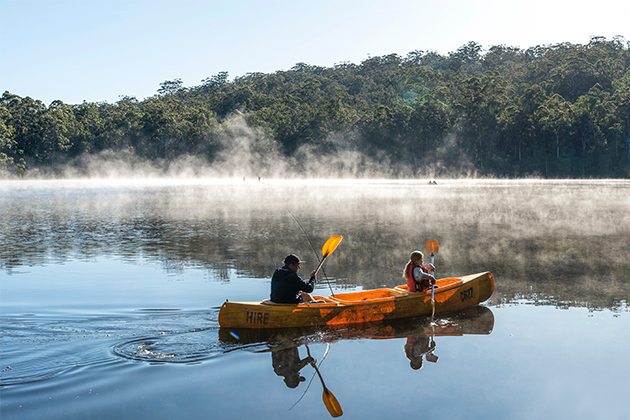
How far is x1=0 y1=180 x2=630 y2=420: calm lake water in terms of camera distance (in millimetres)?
6449

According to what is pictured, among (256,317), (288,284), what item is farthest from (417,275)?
(256,317)

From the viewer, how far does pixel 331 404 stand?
6461mm

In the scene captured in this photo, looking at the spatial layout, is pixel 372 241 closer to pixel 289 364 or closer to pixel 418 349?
pixel 418 349

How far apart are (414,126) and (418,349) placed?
91.7 meters

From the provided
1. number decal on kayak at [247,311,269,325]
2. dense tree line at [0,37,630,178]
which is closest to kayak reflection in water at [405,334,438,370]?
number decal on kayak at [247,311,269,325]

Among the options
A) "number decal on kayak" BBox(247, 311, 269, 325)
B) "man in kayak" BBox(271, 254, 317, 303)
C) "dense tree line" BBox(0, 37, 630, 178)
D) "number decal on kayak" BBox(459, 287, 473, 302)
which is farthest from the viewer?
"dense tree line" BBox(0, 37, 630, 178)

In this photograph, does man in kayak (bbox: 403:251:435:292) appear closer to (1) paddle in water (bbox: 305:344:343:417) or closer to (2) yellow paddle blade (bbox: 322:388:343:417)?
(1) paddle in water (bbox: 305:344:343:417)

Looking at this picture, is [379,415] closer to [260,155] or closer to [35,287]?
[35,287]

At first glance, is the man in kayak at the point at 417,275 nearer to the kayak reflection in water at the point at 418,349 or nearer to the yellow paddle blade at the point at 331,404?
the kayak reflection in water at the point at 418,349

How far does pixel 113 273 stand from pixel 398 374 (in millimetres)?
9272

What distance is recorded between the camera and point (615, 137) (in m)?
82.8

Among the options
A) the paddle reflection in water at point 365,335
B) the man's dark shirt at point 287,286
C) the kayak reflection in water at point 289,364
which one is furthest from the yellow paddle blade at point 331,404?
the man's dark shirt at point 287,286

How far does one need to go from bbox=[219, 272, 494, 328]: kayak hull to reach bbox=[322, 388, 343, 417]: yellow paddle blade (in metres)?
2.45

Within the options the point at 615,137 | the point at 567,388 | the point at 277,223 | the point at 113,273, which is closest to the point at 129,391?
the point at 567,388
